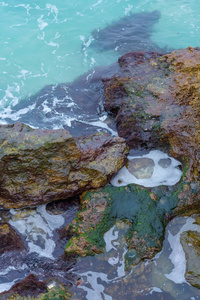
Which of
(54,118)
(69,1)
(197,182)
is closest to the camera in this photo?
(197,182)

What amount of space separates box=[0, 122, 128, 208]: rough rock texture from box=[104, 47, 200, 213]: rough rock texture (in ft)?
4.82

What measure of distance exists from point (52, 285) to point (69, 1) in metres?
13.0

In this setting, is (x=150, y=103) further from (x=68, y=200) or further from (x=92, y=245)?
(x=92, y=245)

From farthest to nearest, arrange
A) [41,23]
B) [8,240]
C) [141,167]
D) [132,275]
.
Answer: [41,23] → [141,167] → [8,240] → [132,275]

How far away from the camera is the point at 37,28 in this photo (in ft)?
36.3

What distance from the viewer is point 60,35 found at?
35.5 ft

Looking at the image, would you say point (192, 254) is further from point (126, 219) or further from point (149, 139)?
point (149, 139)

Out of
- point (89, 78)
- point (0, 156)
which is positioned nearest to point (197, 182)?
point (0, 156)

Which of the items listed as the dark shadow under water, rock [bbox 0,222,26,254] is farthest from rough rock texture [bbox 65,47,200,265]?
rock [bbox 0,222,26,254]

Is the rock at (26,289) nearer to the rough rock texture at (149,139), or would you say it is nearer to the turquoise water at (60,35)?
the rough rock texture at (149,139)

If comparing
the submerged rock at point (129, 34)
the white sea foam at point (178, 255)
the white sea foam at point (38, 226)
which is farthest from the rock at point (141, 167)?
the submerged rock at point (129, 34)

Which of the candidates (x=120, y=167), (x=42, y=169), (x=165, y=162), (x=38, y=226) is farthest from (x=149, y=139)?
(x=38, y=226)

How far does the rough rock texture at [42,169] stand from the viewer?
4930 mm

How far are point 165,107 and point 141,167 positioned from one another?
157 cm
